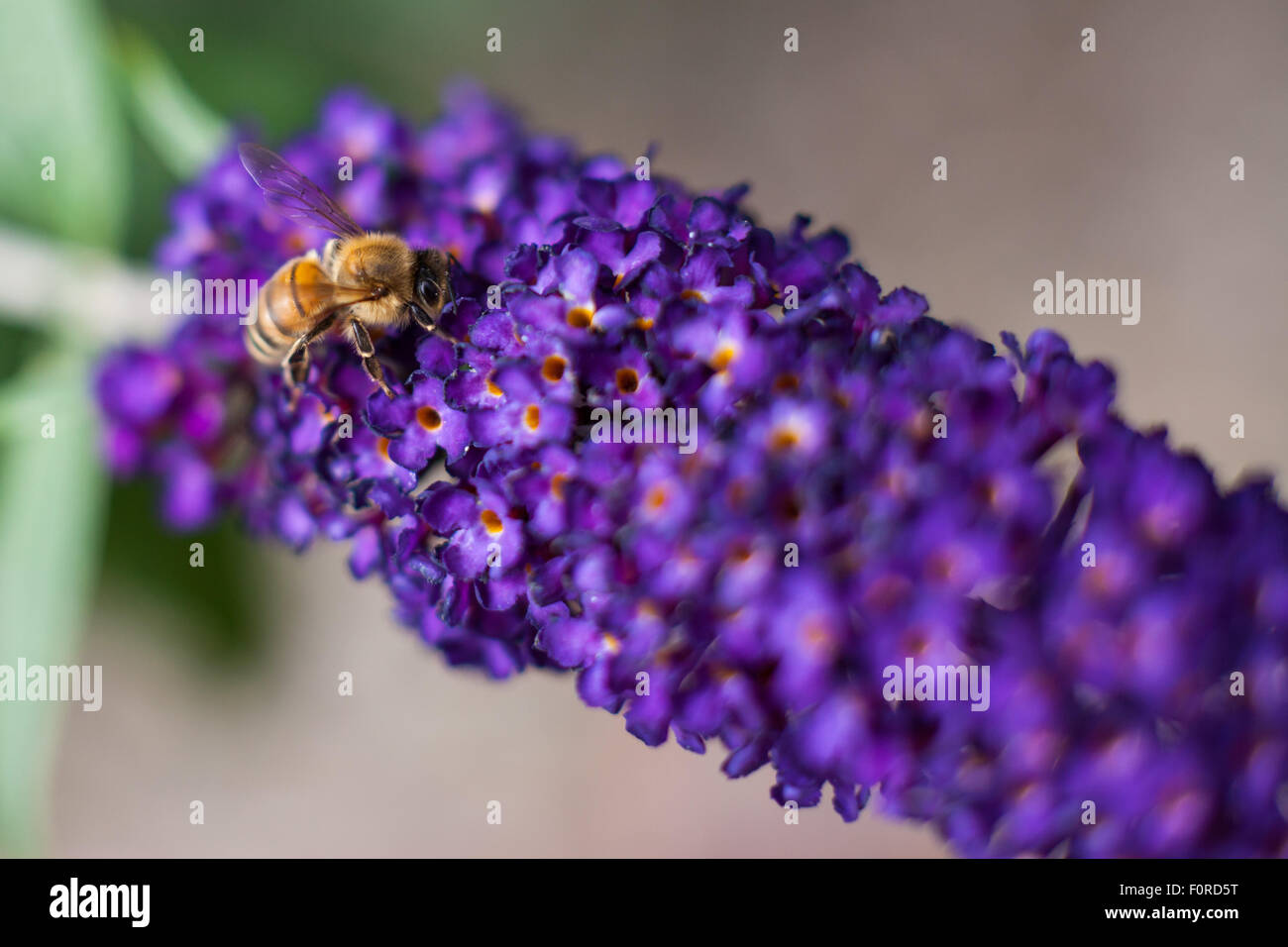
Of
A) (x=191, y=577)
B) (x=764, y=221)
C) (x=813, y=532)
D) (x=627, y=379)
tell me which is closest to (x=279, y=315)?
(x=627, y=379)

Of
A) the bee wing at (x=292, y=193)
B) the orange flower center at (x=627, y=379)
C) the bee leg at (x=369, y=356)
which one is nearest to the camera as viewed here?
the orange flower center at (x=627, y=379)

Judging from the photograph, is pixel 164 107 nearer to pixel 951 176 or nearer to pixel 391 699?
pixel 391 699

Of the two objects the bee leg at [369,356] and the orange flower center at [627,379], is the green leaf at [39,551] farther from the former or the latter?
the orange flower center at [627,379]

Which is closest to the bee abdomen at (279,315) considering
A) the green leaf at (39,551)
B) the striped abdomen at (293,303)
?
the striped abdomen at (293,303)

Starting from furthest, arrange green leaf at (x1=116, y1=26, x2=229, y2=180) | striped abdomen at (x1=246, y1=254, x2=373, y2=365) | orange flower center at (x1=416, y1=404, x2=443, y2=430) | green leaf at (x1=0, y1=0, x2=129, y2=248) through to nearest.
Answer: green leaf at (x1=0, y1=0, x2=129, y2=248) < green leaf at (x1=116, y1=26, x2=229, y2=180) < striped abdomen at (x1=246, y1=254, x2=373, y2=365) < orange flower center at (x1=416, y1=404, x2=443, y2=430)

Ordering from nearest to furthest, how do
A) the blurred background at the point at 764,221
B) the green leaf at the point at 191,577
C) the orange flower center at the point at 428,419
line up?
the orange flower center at the point at 428,419
the green leaf at the point at 191,577
the blurred background at the point at 764,221

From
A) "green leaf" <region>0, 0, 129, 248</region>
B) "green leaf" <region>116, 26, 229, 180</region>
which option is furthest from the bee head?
"green leaf" <region>0, 0, 129, 248</region>

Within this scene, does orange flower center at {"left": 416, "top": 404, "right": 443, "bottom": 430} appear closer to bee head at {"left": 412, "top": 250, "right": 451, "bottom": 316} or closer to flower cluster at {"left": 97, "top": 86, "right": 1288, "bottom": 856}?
flower cluster at {"left": 97, "top": 86, "right": 1288, "bottom": 856}
